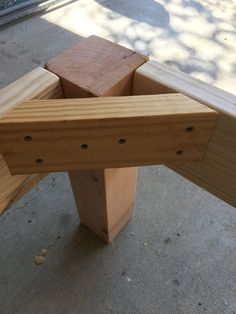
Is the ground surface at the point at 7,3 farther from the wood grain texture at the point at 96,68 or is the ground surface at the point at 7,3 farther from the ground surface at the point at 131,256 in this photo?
the wood grain texture at the point at 96,68

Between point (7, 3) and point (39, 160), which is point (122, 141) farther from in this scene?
point (7, 3)

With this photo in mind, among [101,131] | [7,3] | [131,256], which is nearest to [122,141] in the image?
[101,131]

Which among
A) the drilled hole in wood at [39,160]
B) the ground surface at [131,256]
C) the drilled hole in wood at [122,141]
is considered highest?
the drilled hole in wood at [122,141]

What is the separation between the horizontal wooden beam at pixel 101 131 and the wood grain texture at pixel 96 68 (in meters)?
0.07

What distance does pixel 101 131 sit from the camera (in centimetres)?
38

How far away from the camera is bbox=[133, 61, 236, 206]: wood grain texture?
1.33 feet

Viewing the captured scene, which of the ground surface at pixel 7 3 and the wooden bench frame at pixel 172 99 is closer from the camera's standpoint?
the wooden bench frame at pixel 172 99

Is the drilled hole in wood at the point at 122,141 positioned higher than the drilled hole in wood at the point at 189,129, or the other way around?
the drilled hole in wood at the point at 189,129

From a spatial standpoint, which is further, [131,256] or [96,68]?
[131,256]

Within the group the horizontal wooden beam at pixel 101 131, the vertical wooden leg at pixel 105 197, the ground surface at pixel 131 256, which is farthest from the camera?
the ground surface at pixel 131 256

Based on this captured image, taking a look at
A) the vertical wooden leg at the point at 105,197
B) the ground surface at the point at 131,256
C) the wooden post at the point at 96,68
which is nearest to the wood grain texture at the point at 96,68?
the wooden post at the point at 96,68

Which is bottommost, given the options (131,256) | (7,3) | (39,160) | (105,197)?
(131,256)

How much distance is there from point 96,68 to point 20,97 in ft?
0.45

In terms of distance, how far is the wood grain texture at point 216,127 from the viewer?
406mm
